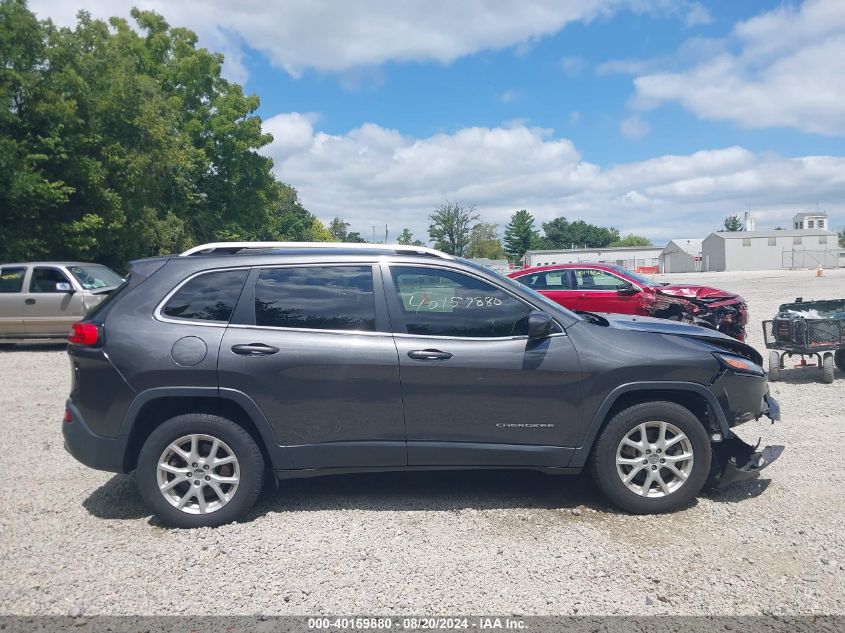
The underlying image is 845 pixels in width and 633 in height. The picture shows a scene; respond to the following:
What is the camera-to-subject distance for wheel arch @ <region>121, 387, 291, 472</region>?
4.27 metres

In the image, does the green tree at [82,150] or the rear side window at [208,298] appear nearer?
the rear side window at [208,298]

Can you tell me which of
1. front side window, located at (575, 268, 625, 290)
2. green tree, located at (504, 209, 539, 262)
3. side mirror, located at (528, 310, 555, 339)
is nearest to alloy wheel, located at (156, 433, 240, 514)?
side mirror, located at (528, 310, 555, 339)

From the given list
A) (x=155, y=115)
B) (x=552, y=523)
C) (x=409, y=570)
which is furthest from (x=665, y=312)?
(x=155, y=115)

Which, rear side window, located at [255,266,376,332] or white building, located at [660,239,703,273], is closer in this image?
rear side window, located at [255,266,376,332]

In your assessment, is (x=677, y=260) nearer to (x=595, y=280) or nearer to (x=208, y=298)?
(x=595, y=280)

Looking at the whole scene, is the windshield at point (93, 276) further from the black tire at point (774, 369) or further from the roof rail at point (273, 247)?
the black tire at point (774, 369)

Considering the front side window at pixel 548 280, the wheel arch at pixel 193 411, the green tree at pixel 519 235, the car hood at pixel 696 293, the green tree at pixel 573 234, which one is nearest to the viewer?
the wheel arch at pixel 193 411

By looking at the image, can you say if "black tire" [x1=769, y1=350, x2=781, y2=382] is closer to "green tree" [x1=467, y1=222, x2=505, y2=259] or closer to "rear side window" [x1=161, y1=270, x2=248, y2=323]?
"rear side window" [x1=161, y1=270, x2=248, y2=323]

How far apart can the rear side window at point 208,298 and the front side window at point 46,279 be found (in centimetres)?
929

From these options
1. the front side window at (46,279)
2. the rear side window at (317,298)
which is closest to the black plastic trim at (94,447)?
the rear side window at (317,298)

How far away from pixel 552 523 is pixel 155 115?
77.2 feet

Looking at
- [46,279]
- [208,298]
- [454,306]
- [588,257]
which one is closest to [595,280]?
[454,306]

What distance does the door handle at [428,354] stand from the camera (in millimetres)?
4301

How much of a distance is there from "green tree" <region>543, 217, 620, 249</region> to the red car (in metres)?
115
